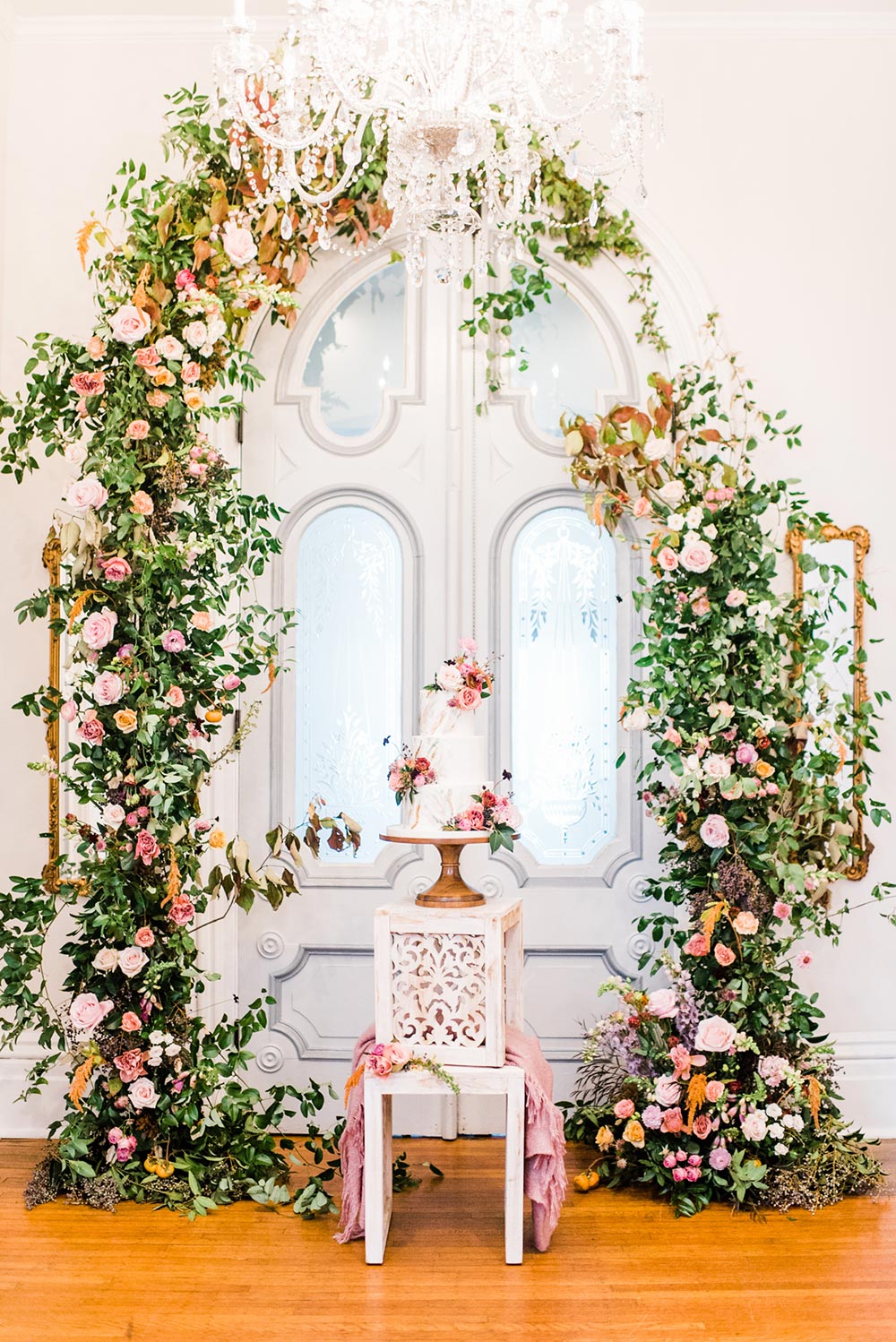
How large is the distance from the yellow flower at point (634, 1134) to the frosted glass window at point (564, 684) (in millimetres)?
883

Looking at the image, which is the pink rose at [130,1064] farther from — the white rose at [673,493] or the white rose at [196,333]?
the white rose at [673,493]

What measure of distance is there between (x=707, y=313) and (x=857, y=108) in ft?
2.79

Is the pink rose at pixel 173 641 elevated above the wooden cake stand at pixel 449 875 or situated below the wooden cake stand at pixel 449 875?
above

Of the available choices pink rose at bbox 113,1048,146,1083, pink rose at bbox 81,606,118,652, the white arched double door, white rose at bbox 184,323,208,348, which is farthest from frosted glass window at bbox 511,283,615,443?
pink rose at bbox 113,1048,146,1083

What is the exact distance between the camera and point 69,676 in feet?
12.0

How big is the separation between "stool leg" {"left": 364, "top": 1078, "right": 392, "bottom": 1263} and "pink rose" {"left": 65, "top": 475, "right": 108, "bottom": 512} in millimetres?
1666

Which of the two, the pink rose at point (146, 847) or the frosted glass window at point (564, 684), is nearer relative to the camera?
the pink rose at point (146, 847)

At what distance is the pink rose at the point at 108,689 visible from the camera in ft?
10.3

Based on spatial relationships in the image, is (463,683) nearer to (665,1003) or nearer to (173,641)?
(173,641)

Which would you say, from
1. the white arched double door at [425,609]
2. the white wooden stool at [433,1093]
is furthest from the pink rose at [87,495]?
the white wooden stool at [433,1093]

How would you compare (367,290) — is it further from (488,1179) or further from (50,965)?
(488,1179)

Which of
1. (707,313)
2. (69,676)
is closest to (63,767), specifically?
(69,676)

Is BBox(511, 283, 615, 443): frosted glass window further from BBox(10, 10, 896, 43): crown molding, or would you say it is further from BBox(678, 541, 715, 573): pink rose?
BBox(10, 10, 896, 43): crown molding

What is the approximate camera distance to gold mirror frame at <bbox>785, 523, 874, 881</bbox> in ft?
12.0
